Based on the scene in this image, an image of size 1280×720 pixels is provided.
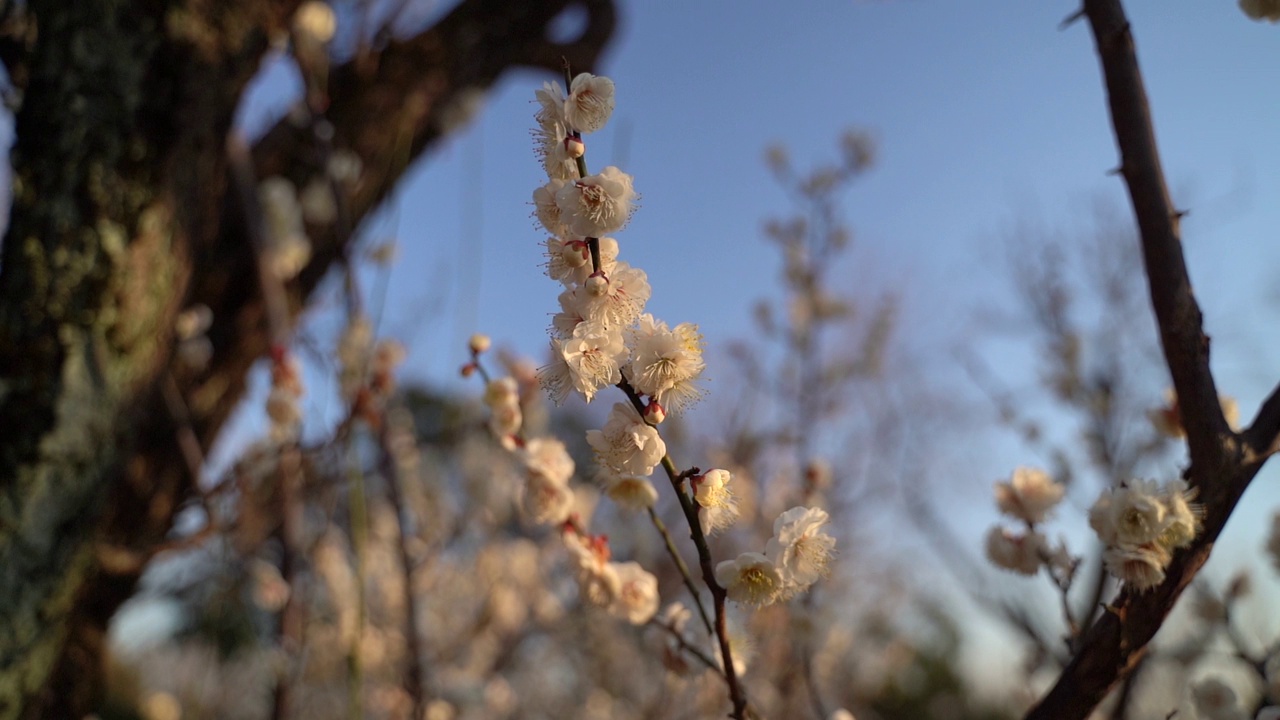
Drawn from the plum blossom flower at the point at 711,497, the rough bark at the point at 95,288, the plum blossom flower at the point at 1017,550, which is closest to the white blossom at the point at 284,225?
the rough bark at the point at 95,288

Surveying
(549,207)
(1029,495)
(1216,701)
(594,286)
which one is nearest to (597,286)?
(594,286)

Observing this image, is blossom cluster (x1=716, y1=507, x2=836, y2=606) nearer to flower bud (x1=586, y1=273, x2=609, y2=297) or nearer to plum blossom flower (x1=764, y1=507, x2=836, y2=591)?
plum blossom flower (x1=764, y1=507, x2=836, y2=591)

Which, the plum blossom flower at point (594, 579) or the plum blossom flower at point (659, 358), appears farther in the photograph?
the plum blossom flower at point (594, 579)

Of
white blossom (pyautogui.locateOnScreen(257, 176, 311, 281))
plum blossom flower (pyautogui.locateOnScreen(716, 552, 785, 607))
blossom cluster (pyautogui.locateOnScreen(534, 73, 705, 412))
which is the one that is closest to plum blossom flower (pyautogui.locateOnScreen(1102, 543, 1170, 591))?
plum blossom flower (pyautogui.locateOnScreen(716, 552, 785, 607))

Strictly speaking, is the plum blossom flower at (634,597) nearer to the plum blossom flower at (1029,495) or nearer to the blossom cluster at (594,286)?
the blossom cluster at (594,286)

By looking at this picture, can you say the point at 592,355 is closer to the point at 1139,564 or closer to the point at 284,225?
the point at 1139,564

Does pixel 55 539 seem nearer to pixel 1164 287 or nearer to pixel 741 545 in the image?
pixel 1164 287
